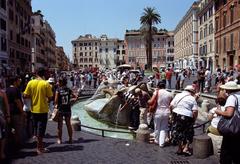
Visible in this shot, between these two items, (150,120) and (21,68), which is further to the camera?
(21,68)

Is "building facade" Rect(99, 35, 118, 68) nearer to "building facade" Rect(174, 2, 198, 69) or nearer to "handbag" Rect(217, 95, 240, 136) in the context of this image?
"building facade" Rect(174, 2, 198, 69)

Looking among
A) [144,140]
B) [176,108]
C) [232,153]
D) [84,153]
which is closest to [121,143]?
[144,140]

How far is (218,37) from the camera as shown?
178 feet

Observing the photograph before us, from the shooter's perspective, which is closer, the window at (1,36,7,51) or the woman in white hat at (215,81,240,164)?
the woman in white hat at (215,81,240,164)

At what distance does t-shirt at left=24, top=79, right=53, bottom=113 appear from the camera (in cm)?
796

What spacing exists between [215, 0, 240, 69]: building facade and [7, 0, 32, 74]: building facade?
29.3 meters

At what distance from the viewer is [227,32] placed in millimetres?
48219

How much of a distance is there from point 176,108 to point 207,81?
52.7 ft

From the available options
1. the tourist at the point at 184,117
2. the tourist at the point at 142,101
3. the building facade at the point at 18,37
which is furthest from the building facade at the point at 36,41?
the tourist at the point at 184,117

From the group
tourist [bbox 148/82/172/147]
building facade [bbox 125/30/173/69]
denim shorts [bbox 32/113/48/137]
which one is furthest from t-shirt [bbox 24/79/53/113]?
building facade [bbox 125/30/173/69]

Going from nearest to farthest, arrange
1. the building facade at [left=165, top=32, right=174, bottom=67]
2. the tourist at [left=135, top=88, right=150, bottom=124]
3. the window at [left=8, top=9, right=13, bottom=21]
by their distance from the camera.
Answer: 1. the tourist at [left=135, top=88, right=150, bottom=124]
2. the window at [left=8, top=9, right=13, bottom=21]
3. the building facade at [left=165, top=32, right=174, bottom=67]

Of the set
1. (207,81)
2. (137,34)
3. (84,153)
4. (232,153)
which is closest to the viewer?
(232,153)

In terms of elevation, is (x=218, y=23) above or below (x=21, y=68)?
above

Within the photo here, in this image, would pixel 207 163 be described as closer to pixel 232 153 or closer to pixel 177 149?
pixel 177 149
